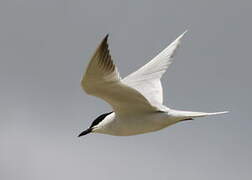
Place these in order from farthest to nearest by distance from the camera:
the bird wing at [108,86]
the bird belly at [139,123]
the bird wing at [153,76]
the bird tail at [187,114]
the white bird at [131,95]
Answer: the bird wing at [153,76]
the bird belly at [139,123]
the bird tail at [187,114]
the white bird at [131,95]
the bird wing at [108,86]

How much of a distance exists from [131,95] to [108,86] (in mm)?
641

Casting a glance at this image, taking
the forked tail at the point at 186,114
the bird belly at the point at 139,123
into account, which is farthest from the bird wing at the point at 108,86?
the forked tail at the point at 186,114

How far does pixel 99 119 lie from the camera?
1577cm

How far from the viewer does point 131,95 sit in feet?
45.8

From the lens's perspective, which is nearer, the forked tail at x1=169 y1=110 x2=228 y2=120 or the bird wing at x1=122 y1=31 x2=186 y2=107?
the forked tail at x1=169 y1=110 x2=228 y2=120

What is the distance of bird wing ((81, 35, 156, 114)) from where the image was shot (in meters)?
12.7

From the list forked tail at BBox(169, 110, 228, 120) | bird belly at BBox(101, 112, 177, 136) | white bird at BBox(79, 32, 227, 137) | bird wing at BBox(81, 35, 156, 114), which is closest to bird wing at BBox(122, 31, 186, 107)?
white bird at BBox(79, 32, 227, 137)

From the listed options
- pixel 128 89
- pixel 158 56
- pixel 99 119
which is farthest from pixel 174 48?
pixel 128 89

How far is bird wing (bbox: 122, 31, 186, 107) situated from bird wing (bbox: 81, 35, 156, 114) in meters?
0.93

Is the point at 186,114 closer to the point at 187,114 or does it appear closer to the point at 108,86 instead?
A: the point at 187,114

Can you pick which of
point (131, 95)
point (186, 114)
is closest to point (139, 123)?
point (131, 95)

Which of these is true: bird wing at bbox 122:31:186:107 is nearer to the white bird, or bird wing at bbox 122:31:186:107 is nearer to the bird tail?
the white bird

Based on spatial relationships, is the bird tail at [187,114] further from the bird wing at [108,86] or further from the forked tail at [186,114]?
the bird wing at [108,86]

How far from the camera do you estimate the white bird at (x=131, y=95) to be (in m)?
13.0
